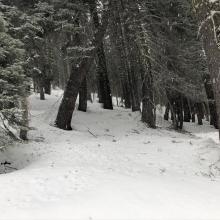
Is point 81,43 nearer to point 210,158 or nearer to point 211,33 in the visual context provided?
point 210,158

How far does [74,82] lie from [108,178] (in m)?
8.10

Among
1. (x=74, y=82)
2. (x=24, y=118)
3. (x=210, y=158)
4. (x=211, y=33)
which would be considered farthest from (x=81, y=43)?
(x=211, y=33)

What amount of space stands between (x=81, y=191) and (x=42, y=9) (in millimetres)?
10269

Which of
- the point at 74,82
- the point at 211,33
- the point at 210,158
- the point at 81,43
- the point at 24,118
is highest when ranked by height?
the point at 81,43

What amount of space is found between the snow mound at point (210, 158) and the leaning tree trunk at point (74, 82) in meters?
5.66

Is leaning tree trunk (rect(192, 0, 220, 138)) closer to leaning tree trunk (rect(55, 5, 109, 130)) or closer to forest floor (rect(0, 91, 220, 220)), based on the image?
forest floor (rect(0, 91, 220, 220))

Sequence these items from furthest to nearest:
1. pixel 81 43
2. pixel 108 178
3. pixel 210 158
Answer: pixel 81 43, pixel 210 158, pixel 108 178

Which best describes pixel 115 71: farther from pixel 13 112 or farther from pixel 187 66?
pixel 13 112

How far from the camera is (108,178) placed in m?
10.1

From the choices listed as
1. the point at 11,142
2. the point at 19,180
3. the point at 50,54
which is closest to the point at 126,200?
the point at 19,180

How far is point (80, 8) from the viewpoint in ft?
56.1

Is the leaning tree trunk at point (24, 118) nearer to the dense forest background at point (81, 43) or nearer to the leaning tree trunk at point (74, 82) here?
the dense forest background at point (81, 43)

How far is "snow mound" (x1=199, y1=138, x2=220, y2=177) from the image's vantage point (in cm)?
1220

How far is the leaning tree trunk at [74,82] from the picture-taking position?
17375 mm
